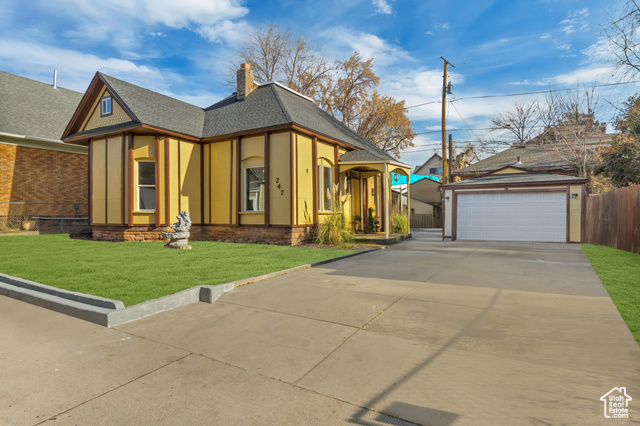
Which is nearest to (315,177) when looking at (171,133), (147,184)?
(171,133)

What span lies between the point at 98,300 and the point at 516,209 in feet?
48.5

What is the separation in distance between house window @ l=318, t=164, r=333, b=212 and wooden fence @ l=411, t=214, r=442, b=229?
1561 centimetres

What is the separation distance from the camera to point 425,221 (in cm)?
2809

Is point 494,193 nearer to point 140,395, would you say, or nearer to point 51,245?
point 140,395

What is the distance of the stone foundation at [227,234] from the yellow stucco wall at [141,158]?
0.28 meters

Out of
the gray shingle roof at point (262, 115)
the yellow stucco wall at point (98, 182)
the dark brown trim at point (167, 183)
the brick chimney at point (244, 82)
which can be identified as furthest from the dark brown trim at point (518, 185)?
the yellow stucco wall at point (98, 182)

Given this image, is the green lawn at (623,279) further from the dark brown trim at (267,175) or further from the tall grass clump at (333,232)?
the dark brown trim at (267,175)

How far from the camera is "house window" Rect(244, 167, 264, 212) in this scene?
13.0 meters

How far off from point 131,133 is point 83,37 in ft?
17.1

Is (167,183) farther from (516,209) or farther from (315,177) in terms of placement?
(516,209)

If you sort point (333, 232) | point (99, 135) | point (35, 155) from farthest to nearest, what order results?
point (35, 155), point (99, 135), point (333, 232)

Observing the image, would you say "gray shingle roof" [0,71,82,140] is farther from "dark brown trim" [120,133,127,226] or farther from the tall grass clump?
the tall grass clump

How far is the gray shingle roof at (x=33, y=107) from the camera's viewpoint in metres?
15.8

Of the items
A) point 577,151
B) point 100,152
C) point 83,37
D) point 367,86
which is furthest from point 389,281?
point 367,86
